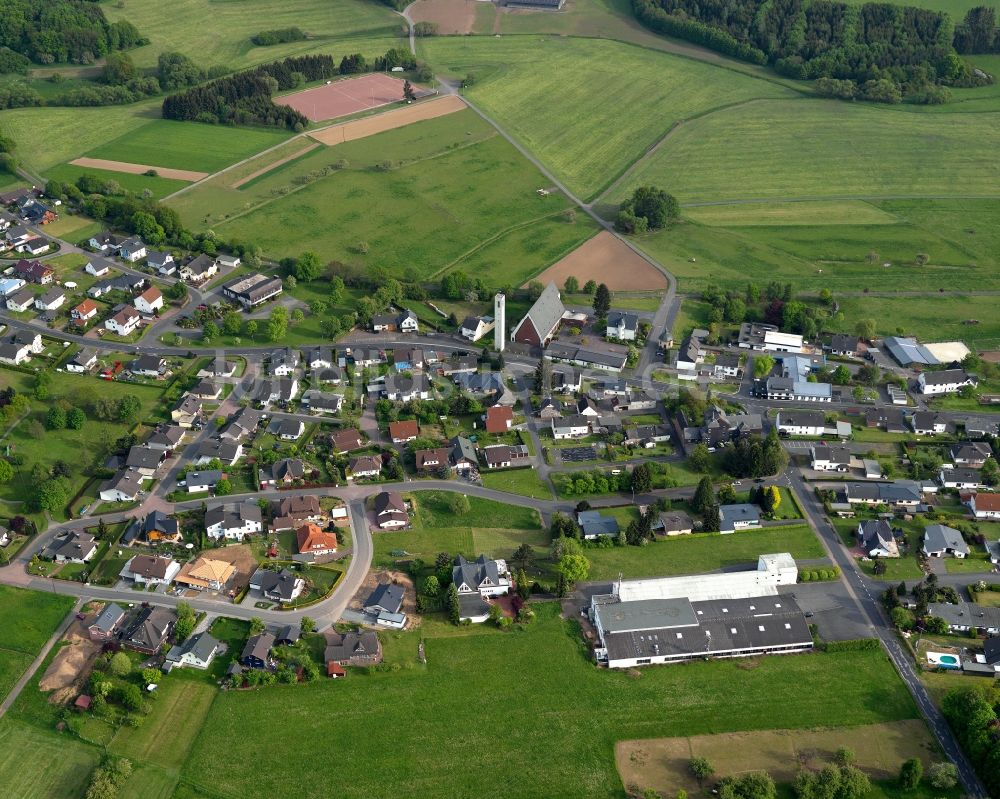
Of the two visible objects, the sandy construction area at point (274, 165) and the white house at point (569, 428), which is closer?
the white house at point (569, 428)

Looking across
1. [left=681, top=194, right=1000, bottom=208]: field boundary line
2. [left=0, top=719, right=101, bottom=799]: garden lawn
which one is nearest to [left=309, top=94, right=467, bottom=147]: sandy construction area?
[left=681, top=194, right=1000, bottom=208]: field boundary line

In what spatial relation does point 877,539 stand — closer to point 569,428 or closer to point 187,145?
point 569,428

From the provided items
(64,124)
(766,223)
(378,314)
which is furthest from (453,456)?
(64,124)

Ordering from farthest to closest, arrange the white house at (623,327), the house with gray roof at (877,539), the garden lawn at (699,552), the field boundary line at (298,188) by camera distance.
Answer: the field boundary line at (298,188), the white house at (623,327), the house with gray roof at (877,539), the garden lawn at (699,552)

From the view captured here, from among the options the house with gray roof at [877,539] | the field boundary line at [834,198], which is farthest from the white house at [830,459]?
the field boundary line at [834,198]

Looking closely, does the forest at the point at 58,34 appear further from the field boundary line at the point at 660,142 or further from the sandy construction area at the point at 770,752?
the sandy construction area at the point at 770,752

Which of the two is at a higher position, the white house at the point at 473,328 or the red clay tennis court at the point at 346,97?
the red clay tennis court at the point at 346,97
